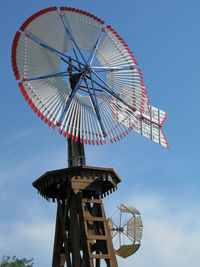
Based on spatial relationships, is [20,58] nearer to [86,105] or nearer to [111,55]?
[86,105]

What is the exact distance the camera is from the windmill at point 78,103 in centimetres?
1597

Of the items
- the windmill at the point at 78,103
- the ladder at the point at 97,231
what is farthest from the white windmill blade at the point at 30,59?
the ladder at the point at 97,231

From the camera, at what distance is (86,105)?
1777 centimetres

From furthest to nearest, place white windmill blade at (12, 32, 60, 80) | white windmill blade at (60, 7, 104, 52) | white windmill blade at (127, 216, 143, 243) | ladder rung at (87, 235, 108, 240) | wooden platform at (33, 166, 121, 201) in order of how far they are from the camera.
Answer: white windmill blade at (127, 216, 143, 243) < white windmill blade at (60, 7, 104, 52) < wooden platform at (33, 166, 121, 201) < white windmill blade at (12, 32, 60, 80) < ladder rung at (87, 235, 108, 240)

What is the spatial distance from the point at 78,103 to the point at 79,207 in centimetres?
447

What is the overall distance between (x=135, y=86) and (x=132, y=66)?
0.99 m

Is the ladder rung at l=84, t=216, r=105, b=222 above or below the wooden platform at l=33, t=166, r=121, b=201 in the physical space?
below

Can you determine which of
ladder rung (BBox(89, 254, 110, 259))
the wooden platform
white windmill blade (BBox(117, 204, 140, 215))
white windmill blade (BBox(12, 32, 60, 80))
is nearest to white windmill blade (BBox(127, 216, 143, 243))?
white windmill blade (BBox(117, 204, 140, 215))

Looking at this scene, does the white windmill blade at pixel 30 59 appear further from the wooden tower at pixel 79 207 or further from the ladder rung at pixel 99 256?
the ladder rung at pixel 99 256

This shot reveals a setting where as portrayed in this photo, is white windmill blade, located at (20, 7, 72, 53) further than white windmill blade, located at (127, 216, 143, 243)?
No

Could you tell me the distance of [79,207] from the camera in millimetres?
16109

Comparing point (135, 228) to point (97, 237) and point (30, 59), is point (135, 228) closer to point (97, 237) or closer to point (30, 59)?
point (97, 237)

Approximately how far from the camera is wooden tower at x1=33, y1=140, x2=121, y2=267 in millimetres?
15844

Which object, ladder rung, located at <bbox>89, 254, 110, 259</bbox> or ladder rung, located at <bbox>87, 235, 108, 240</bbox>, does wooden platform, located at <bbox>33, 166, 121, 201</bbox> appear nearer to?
ladder rung, located at <bbox>87, 235, 108, 240</bbox>
